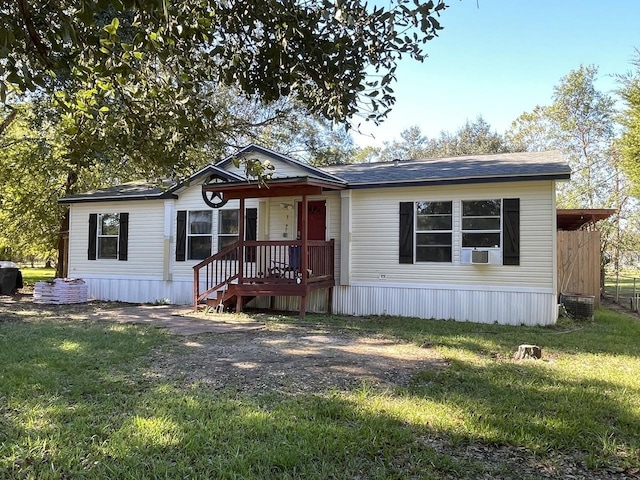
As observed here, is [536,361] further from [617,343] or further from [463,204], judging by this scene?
[463,204]

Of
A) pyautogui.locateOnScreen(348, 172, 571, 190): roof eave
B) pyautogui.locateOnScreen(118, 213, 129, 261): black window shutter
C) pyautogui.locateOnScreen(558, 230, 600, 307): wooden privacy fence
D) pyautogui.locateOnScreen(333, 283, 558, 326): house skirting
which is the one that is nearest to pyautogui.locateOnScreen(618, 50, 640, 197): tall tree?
pyautogui.locateOnScreen(558, 230, 600, 307): wooden privacy fence

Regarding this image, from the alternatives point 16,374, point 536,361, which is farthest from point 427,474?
point 16,374

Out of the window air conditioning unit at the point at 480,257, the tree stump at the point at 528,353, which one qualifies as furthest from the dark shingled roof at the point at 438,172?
the tree stump at the point at 528,353

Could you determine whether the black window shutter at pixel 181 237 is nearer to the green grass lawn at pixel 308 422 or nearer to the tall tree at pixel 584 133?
the green grass lawn at pixel 308 422

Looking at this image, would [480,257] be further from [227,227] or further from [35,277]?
[35,277]

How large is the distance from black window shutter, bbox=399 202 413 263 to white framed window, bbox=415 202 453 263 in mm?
127

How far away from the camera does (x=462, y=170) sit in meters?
9.99

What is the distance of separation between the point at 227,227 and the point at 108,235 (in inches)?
158

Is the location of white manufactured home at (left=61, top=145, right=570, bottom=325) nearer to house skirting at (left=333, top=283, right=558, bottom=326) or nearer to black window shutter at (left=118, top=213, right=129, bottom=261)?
house skirting at (left=333, top=283, right=558, bottom=326)

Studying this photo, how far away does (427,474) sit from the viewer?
9.22 ft

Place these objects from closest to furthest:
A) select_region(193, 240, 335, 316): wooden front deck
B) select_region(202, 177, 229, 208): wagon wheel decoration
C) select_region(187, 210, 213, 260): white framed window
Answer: select_region(193, 240, 335, 316): wooden front deck → select_region(202, 177, 229, 208): wagon wheel decoration → select_region(187, 210, 213, 260): white framed window

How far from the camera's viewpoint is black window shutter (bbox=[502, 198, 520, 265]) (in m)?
9.20

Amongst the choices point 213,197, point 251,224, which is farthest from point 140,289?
point 251,224

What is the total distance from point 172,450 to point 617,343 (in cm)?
695
